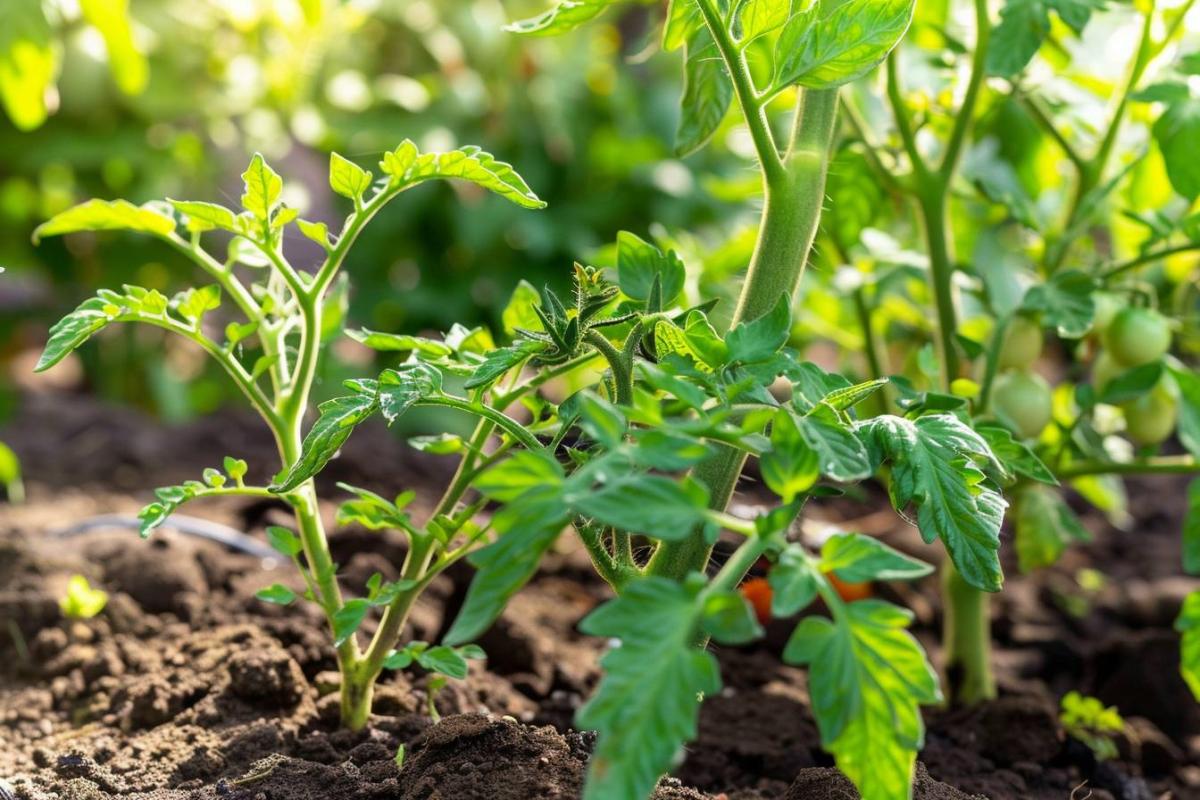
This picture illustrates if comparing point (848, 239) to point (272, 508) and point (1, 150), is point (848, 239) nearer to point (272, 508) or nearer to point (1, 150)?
point (272, 508)

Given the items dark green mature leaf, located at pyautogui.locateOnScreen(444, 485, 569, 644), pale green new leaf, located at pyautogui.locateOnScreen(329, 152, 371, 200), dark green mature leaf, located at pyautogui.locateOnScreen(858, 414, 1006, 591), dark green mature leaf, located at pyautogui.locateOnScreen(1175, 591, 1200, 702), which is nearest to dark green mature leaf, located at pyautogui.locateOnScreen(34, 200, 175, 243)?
pale green new leaf, located at pyautogui.locateOnScreen(329, 152, 371, 200)

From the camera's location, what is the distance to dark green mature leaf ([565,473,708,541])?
802 mm

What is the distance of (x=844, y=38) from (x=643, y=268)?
27 cm

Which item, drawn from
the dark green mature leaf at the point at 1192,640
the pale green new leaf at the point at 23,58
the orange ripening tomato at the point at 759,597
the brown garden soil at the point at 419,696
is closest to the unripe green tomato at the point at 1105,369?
the dark green mature leaf at the point at 1192,640

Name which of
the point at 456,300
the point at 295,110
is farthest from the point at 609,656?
the point at 295,110

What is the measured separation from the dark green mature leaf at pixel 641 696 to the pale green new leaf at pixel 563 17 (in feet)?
1.91

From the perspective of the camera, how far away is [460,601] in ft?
5.94

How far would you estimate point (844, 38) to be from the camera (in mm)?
1036

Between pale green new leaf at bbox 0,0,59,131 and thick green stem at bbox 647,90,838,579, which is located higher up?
pale green new leaf at bbox 0,0,59,131

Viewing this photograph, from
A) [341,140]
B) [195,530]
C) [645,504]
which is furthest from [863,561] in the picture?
[341,140]

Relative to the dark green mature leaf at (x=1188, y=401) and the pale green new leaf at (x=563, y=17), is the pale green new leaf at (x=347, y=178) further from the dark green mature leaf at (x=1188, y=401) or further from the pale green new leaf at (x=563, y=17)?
the dark green mature leaf at (x=1188, y=401)

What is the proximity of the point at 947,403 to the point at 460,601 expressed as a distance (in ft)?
2.95

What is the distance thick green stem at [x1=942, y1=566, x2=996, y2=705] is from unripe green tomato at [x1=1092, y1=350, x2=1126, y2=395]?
0.31 m

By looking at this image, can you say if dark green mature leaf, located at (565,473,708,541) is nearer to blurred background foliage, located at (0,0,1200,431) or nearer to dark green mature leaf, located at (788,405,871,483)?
dark green mature leaf, located at (788,405,871,483)
